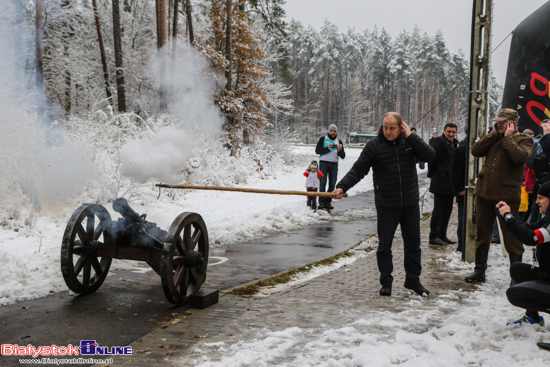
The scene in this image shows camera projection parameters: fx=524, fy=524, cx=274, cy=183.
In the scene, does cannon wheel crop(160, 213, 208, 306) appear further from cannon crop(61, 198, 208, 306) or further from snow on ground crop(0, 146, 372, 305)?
snow on ground crop(0, 146, 372, 305)

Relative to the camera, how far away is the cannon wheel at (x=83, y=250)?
529 cm

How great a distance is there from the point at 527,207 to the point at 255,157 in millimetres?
16310

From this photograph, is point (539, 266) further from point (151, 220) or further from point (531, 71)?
point (151, 220)

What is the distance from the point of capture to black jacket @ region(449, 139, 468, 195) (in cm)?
833

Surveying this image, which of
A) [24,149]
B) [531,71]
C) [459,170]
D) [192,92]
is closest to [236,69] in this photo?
[192,92]

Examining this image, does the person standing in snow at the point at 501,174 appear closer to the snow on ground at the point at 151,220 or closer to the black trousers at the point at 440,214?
the black trousers at the point at 440,214

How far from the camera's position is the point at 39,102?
10133mm

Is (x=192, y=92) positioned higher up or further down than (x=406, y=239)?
higher up

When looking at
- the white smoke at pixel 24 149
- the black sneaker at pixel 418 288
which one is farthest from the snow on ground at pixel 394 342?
the white smoke at pixel 24 149

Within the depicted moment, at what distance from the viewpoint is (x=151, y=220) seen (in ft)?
34.3

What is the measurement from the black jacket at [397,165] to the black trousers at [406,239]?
12 centimetres

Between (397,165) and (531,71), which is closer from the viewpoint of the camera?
(397,165)

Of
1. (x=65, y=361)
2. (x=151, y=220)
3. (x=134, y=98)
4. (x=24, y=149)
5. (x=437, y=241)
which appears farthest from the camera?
(x=134, y=98)

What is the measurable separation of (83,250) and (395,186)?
3493mm
